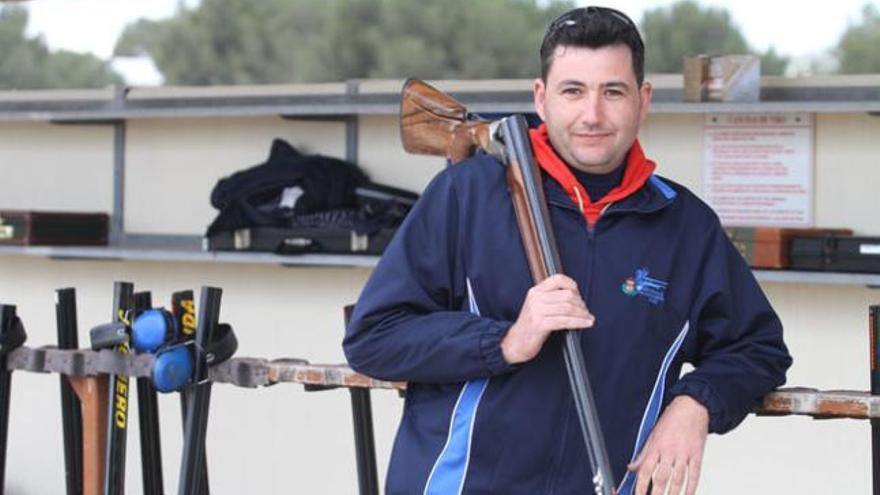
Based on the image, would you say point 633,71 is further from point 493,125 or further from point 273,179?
point 273,179

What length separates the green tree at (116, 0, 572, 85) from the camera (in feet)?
16.7

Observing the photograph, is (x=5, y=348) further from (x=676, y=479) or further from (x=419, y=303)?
(x=676, y=479)

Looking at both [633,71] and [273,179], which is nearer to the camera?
[633,71]

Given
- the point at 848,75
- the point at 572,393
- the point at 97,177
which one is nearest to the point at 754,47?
the point at 848,75

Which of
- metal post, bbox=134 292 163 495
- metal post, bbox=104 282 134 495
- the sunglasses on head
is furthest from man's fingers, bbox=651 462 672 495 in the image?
metal post, bbox=134 292 163 495

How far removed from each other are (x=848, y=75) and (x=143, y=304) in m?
2.15

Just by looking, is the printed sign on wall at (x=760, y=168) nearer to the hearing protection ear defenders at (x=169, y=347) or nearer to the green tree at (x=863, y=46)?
the green tree at (x=863, y=46)

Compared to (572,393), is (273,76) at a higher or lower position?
higher

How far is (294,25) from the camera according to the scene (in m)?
5.46

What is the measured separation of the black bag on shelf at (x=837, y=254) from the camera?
4266 millimetres

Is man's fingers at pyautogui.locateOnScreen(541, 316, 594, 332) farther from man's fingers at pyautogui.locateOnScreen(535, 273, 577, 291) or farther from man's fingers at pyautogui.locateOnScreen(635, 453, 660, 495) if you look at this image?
man's fingers at pyautogui.locateOnScreen(635, 453, 660, 495)

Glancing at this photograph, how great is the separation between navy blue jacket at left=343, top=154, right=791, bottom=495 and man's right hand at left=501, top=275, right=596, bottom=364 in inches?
1.1

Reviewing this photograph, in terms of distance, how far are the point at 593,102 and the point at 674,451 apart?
47 centimetres

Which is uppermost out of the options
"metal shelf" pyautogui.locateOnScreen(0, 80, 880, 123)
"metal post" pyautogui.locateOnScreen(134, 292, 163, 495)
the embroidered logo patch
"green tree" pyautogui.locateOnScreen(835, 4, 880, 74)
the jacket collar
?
"green tree" pyautogui.locateOnScreen(835, 4, 880, 74)
